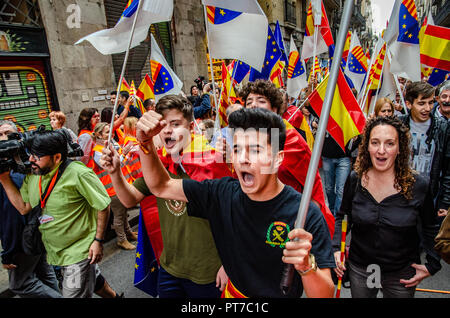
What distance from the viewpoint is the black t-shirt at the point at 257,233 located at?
51.4 inches

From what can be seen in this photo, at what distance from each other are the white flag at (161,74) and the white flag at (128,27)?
233cm

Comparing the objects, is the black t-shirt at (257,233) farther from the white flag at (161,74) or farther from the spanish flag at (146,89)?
the spanish flag at (146,89)

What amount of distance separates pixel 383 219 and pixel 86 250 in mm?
2324

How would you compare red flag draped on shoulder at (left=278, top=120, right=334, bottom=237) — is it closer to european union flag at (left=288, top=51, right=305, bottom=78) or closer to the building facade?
european union flag at (left=288, top=51, right=305, bottom=78)

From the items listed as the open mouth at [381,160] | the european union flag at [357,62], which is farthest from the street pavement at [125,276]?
the european union flag at [357,62]

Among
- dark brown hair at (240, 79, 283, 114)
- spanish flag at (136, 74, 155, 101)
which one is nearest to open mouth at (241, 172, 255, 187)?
dark brown hair at (240, 79, 283, 114)

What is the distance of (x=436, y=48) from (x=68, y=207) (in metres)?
5.28

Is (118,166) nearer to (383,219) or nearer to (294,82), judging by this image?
(383,219)

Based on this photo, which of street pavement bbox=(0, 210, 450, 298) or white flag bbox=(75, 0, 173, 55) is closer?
white flag bbox=(75, 0, 173, 55)

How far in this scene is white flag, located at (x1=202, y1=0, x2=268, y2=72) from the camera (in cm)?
288

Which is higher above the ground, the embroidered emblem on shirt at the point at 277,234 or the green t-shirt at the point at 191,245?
the embroidered emblem on shirt at the point at 277,234

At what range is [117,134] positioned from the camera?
5.24 m

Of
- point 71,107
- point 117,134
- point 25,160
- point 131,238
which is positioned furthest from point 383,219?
point 71,107

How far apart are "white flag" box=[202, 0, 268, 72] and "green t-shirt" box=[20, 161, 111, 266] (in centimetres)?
170
